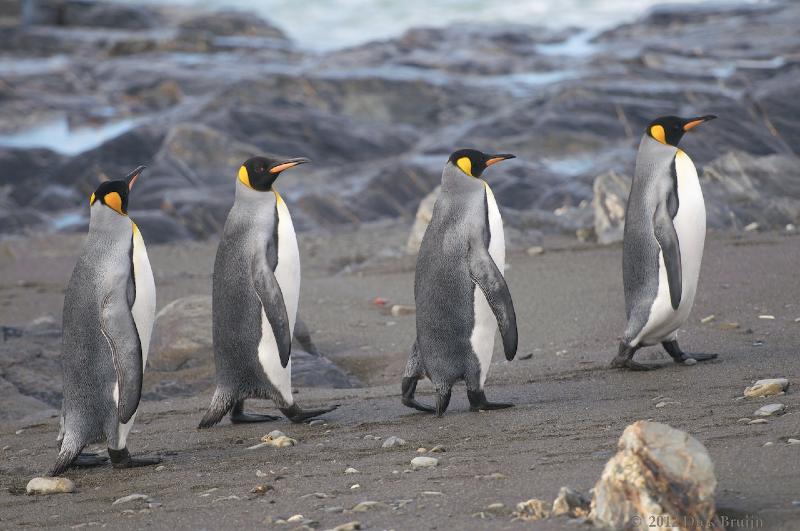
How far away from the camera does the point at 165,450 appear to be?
210 inches

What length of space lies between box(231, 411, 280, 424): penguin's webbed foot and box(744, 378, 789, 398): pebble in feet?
7.92

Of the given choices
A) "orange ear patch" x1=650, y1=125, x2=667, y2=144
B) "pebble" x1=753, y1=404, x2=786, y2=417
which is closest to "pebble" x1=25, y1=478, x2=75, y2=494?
"pebble" x1=753, y1=404, x2=786, y2=417

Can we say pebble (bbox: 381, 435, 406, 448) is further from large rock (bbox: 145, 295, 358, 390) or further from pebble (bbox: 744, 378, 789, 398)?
large rock (bbox: 145, 295, 358, 390)

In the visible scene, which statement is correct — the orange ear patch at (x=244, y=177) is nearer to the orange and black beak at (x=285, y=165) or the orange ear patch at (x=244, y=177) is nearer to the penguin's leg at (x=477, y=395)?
the orange and black beak at (x=285, y=165)

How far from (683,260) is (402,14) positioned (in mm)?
34099

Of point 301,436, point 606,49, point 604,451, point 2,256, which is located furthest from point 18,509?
point 606,49

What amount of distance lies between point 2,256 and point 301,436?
7838mm

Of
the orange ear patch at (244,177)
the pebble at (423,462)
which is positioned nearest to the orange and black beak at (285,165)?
the orange ear patch at (244,177)

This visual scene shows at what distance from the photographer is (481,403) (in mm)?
5422

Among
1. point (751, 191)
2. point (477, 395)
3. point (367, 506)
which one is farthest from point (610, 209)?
point (367, 506)

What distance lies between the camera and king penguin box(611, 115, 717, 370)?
19.4ft

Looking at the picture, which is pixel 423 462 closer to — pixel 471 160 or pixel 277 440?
pixel 277 440

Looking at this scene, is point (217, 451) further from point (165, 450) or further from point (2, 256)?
point (2, 256)

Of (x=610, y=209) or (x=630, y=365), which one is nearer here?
(x=630, y=365)
